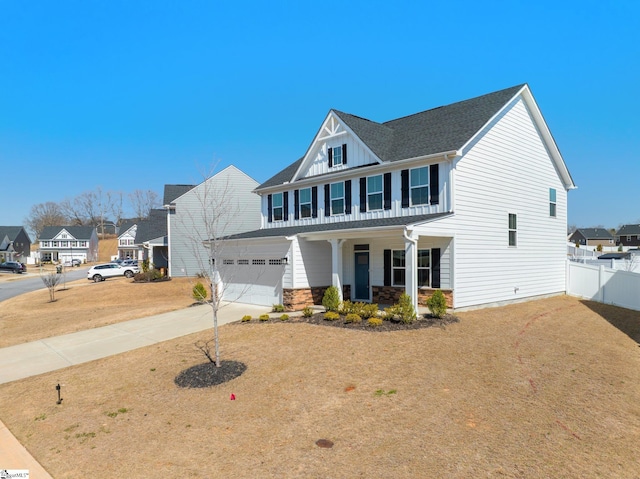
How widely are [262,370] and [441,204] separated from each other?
9066mm

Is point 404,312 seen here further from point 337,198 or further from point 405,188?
point 337,198

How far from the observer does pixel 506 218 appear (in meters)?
16.5

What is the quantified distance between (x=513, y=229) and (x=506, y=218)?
0.70 meters

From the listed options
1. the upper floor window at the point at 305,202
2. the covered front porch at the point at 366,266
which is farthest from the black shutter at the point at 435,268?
the upper floor window at the point at 305,202

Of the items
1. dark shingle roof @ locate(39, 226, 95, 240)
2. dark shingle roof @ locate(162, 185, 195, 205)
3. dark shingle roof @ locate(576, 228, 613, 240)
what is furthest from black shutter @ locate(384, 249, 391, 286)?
dark shingle roof @ locate(576, 228, 613, 240)

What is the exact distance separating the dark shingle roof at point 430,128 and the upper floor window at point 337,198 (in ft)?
8.05

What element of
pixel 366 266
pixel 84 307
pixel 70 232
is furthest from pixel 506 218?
pixel 70 232

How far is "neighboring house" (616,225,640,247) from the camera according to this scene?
240 feet

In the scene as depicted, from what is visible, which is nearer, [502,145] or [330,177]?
[502,145]

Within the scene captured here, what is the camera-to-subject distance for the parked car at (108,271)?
1403 inches

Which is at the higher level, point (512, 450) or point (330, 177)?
point (330, 177)

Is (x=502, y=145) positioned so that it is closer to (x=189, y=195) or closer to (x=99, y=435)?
(x=99, y=435)

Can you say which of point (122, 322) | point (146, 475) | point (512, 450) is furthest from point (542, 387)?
point (122, 322)

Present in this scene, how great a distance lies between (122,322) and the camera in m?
16.1
